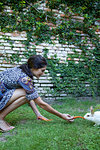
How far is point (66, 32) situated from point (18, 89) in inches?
115

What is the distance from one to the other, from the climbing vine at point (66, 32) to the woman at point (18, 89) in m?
2.17

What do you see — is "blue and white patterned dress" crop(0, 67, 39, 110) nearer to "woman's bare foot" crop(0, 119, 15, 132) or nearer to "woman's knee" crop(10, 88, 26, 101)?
"woman's knee" crop(10, 88, 26, 101)

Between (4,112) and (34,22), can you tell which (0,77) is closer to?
(4,112)

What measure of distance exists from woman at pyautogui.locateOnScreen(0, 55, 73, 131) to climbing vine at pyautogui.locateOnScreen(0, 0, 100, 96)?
2.17 metres

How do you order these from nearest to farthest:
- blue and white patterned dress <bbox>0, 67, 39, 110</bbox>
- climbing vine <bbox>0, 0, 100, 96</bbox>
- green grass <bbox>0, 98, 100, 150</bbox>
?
green grass <bbox>0, 98, 100, 150</bbox> → blue and white patterned dress <bbox>0, 67, 39, 110</bbox> → climbing vine <bbox>0, 0, 100, 96</bbox>

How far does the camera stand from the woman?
9.14 feet

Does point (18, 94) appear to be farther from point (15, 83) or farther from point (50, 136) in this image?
point (50, 136)

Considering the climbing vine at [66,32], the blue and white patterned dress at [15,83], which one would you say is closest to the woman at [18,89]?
the blue and white patterned dress at [15,83]

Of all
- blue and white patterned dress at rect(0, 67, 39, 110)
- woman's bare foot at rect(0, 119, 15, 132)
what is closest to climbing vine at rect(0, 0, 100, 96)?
blue and white patterned dress at rect(0, 67, 39, 110)

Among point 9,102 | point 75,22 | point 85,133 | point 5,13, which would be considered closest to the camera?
point 85,133

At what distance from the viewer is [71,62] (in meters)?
5.14

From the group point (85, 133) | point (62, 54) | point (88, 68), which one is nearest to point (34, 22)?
point (62, 54)

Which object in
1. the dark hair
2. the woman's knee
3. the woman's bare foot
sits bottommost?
the woman's bare foot

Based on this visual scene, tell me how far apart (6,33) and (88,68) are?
2502mm
